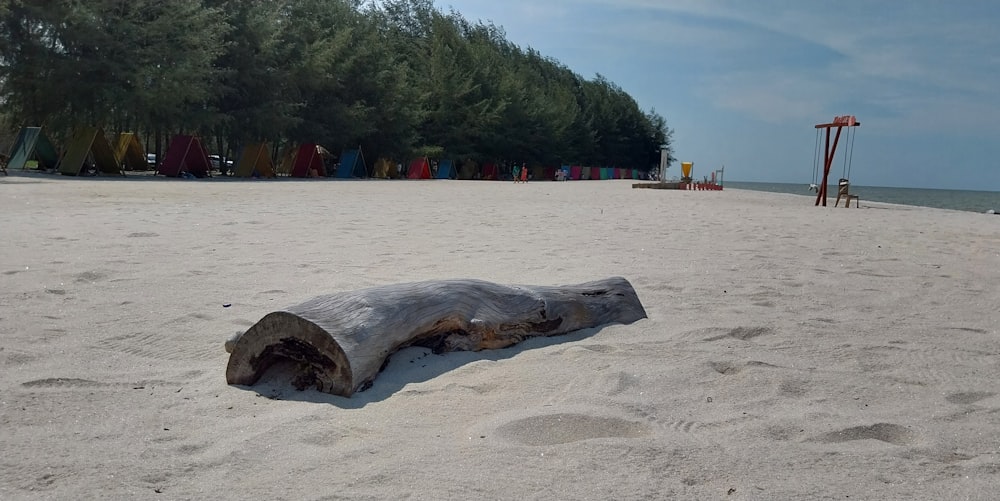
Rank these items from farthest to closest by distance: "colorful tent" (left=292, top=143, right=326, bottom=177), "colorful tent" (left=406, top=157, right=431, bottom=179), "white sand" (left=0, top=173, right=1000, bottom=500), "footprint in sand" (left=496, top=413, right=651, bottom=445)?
"colorful tent" (left=406, top=157, right=431, bottom=179) < "colorful tent" (left=292, top=143, right=326, bottom=177) < "footprint in sand" (left=496, top=413, right=651, bottom=445) < "white sand" (left=0, top=173, right=1000, bottom=500)

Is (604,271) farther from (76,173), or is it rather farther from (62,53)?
(62,53)

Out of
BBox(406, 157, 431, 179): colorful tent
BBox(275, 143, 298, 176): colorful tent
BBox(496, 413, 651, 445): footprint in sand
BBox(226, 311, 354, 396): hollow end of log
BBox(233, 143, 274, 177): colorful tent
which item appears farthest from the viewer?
BBox(406, 157, 431, 179): colorful tent

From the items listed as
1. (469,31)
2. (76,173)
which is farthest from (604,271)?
(469,31)

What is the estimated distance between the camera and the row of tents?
20.3 meters

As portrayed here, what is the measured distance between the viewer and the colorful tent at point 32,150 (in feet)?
67.1

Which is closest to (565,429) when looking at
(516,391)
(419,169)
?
(516,391)

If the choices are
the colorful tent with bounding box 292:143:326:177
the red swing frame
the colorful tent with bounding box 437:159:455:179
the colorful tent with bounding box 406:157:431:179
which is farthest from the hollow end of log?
the colorful tent with bounding box 437:159:455:179

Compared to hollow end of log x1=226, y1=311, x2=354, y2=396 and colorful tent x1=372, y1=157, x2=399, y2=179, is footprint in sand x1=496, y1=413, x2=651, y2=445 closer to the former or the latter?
hollow end of log x1=226, y1=311, x2=354, y2=396

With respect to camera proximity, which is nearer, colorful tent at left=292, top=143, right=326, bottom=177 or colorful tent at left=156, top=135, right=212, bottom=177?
colorful tent at left=156, top=135, right=212, bottom=177

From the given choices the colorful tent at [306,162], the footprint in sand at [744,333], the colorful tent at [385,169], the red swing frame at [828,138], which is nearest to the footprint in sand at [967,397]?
the footprint in sand at [744,333]

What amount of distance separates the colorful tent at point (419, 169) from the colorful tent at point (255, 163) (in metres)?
9.48

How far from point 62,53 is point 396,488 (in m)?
24.4

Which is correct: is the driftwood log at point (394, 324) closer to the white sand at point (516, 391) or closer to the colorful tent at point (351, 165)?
the white sand at point (516, 391)

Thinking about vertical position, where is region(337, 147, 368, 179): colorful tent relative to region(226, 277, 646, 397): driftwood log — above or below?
above
